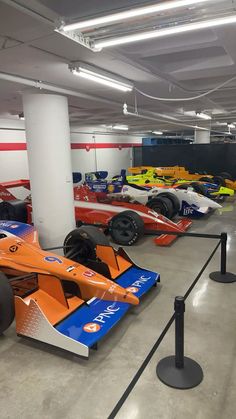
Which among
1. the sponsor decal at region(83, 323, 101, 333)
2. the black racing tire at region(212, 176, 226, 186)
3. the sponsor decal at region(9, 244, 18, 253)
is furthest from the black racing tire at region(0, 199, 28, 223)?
the black racing tire at region(212, 176, 226, 186)

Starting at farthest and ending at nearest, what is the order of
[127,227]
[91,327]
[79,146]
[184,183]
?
[79,146]
[184,183]
[127,227]
[91,327]

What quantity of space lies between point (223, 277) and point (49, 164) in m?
3.08

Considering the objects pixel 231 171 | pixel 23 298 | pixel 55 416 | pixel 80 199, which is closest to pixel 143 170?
pixel 231 171

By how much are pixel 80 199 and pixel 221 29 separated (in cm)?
456

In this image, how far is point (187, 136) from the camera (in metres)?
22.8

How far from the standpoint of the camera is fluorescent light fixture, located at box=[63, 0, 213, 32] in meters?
1.95

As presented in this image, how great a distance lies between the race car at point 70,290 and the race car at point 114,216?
125 cm

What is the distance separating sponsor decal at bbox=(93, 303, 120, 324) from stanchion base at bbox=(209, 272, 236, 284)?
1767 millimetres

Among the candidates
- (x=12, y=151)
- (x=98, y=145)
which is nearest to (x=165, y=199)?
(x=12, y=151)

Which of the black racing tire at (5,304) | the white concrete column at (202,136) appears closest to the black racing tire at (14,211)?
the black racing tire at (5,304)

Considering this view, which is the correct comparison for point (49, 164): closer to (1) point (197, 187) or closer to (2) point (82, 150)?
(1) point (197, 187)

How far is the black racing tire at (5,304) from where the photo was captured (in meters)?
2.73

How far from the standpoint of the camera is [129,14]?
2.10 meters

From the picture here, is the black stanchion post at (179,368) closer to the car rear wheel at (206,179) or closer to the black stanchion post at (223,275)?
the black stanchion post at (223,275)
